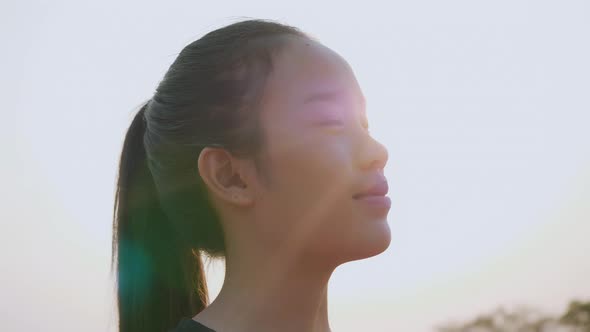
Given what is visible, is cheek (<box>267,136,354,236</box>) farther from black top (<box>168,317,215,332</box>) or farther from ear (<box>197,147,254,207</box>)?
black top (<box>168,317,215,332</box>)

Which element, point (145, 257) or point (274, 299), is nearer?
point (274, 299)

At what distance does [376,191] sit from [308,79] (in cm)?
44

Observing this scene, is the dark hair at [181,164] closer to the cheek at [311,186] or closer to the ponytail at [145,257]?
the ponytail at [145,257]

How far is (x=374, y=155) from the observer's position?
2377mm

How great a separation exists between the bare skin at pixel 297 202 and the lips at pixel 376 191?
0.05ft

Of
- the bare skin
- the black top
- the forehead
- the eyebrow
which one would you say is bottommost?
the black top

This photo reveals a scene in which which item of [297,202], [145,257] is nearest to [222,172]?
[297,202]

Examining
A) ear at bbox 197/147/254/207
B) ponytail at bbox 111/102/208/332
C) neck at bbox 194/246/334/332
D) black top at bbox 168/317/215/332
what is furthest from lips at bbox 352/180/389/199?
ponytail at bbox 111/102/208/332

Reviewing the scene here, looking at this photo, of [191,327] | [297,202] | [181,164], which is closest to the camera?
[297,202]

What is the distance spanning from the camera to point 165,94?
2.72 m

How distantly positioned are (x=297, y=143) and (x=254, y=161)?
153 mm

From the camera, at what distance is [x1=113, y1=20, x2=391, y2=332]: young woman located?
2355mm

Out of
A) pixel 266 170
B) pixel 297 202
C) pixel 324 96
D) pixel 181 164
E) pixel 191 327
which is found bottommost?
pixel 191 327

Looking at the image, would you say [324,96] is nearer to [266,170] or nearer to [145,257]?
[266,170]
